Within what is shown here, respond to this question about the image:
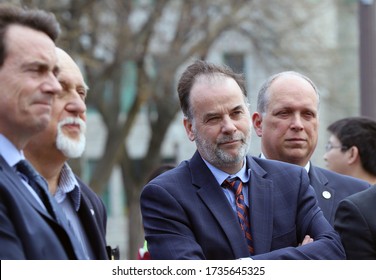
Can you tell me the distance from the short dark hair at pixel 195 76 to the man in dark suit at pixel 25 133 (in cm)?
137

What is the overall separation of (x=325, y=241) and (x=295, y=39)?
1753 cm

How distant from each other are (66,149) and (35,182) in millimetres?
1038

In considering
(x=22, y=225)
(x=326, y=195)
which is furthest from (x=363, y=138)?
(x=22, y=225)

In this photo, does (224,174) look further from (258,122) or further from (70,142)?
(258,122)

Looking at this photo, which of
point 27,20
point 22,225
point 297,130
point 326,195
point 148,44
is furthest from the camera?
point 148,44

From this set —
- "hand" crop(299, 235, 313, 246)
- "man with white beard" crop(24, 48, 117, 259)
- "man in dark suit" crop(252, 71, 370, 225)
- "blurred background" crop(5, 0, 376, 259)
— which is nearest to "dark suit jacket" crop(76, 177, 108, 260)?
"man with white beard" crop(24, 48, 117, 259)

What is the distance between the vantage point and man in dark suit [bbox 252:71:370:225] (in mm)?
5805

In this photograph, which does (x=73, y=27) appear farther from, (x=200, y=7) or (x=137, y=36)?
(x=200, y=7)

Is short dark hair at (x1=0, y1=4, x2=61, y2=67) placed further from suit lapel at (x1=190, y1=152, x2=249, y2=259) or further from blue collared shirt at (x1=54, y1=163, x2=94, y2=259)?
suit lapel at (x1=190, y1=152, x2=249, y2=259)

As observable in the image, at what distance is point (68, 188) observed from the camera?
16.1ft

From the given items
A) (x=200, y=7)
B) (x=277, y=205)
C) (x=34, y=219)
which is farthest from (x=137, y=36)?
(x=34, y=219)

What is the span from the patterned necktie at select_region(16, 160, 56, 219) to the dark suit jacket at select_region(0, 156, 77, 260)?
0.31 feet

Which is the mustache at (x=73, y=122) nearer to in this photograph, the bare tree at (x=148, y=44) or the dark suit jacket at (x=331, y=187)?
the dark suit jacket at (x=331, y=187)

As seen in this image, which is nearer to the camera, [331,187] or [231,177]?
[231,177]
